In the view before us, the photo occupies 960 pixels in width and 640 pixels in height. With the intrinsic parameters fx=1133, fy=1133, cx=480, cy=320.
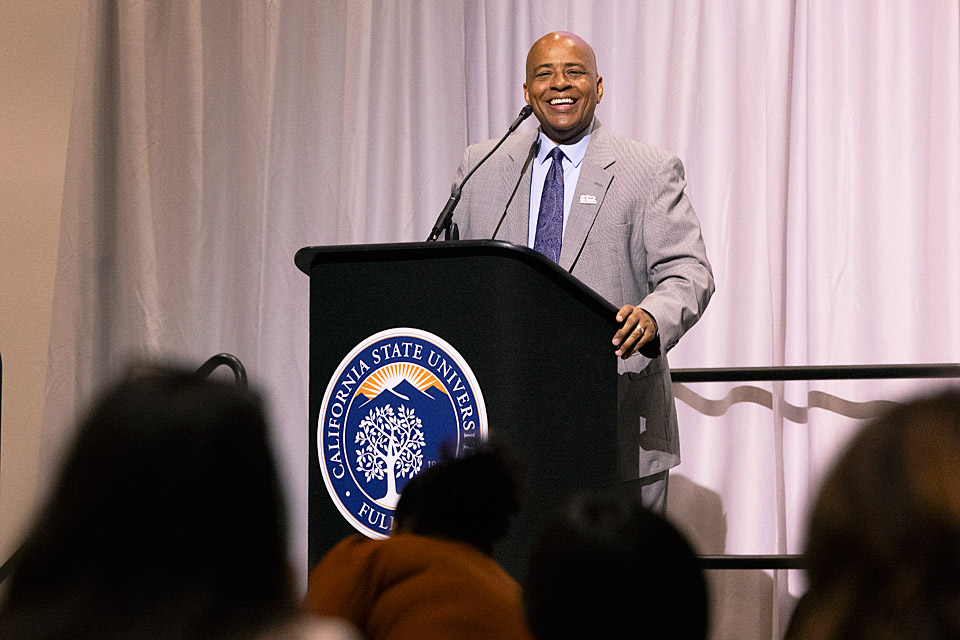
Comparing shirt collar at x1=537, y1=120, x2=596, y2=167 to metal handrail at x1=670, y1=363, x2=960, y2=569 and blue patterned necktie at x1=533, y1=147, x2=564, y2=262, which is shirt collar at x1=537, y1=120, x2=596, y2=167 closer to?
blue patterned necktie at x1=533, y1=147, x2=564, y2=262

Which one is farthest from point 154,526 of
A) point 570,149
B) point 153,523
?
point 570,149

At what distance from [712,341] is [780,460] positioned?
453 mm

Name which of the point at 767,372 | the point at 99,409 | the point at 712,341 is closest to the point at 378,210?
the point at 712,341

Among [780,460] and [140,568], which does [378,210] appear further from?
Result: [140,568]

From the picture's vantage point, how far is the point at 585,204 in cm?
264

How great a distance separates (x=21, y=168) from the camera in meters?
4.71

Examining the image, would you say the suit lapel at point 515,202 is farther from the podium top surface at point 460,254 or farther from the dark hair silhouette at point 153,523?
the dark hair silhouette at point 153,523

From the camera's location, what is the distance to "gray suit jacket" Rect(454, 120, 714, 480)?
260 centimetres

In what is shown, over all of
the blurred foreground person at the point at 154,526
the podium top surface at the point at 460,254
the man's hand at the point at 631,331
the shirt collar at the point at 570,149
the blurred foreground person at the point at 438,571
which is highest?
the shirt collar at the point at 570,149

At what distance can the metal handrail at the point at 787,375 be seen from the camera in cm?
321

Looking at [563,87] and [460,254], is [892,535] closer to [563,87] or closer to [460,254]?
[460,254]

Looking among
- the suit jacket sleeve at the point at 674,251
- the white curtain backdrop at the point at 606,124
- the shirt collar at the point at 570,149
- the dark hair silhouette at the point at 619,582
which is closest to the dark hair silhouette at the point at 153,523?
the dark hair silhouette at the point at 619,582

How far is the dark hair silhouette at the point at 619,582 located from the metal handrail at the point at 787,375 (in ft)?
7.50

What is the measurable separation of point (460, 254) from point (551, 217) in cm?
70
